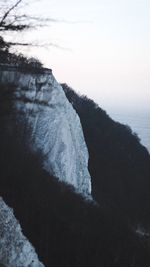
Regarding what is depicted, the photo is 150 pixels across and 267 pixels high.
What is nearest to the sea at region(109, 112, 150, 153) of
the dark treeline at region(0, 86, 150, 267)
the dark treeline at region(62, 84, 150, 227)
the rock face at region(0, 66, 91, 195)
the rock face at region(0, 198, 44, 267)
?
the dark treeline at region(62, 84, 150, 227)

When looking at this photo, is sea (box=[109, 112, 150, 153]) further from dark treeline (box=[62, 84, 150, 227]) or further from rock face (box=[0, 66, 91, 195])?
rock face (box=[0, 66, 91, 195])

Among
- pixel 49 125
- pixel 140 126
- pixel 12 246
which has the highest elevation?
pixel 12 246

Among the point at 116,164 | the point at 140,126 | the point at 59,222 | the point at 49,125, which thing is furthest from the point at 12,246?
the point at 140,126

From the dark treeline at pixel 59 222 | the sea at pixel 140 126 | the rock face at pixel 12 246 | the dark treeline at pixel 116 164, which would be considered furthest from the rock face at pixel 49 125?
the sea at pixel 140 126

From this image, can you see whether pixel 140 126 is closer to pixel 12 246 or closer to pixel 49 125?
pixel 49 125

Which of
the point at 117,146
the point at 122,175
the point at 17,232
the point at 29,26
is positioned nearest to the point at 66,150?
the point at 122,175
